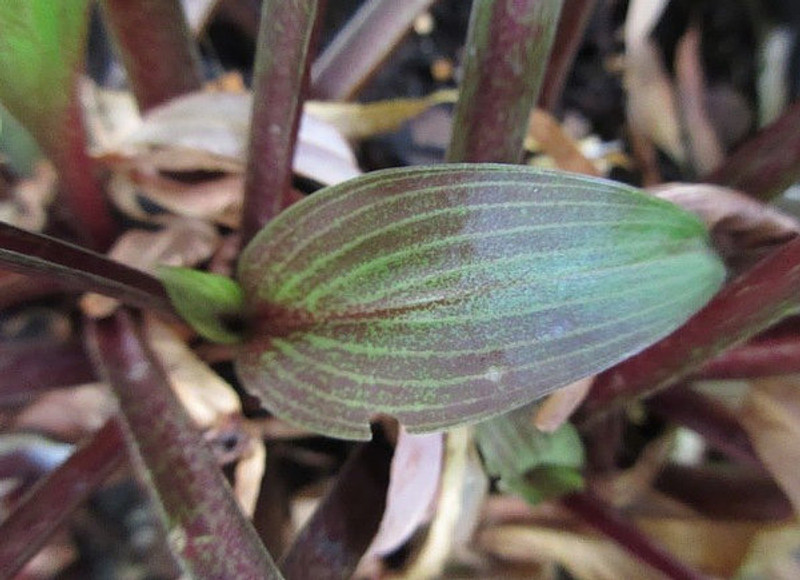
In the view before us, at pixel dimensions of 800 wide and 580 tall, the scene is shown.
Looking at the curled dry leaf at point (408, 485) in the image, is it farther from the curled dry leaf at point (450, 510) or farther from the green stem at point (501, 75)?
the green stem at point (501, 75)

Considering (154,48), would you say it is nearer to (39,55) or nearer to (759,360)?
(39,55)

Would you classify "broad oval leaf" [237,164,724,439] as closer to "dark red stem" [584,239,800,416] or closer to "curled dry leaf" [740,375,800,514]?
"dark red stem" [584,239,800,416]

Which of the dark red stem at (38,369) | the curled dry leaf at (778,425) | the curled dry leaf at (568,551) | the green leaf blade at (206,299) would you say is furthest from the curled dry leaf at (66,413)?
the curled dry leaf at (778,425)

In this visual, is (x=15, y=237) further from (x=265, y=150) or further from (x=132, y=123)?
(x=132, y=123)

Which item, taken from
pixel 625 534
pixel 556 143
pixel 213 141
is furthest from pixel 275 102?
pixel 625 534

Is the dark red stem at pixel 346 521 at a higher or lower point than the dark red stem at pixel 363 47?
lower

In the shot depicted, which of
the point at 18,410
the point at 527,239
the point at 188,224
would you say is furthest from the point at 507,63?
the point at 18,410
